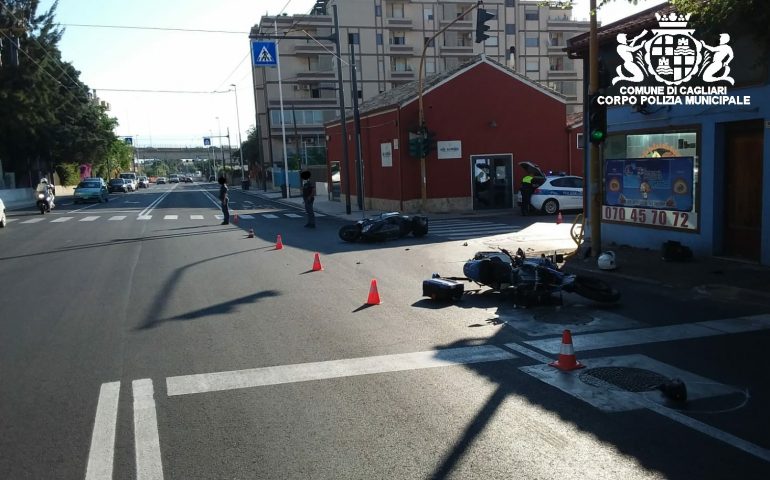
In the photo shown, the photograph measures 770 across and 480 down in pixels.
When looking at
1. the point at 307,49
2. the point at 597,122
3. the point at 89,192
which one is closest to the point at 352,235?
the point at 597,122

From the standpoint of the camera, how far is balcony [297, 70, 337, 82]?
66.5 metres

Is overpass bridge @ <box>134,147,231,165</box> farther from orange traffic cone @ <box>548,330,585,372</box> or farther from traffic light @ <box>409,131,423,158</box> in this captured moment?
orange traffic cone @ <box>548,330,585,372</box>

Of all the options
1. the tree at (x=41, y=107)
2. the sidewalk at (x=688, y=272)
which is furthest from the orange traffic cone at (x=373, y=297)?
the tree at (x=41, y=107)

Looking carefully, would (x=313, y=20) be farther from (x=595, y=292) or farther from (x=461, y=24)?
(x=595, y=292)

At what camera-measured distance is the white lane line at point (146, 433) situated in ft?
13.3

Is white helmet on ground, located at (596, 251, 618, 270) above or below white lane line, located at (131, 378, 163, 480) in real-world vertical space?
above

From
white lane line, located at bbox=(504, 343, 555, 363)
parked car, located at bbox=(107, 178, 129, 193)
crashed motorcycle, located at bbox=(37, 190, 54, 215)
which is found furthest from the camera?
parked car, located at bbox=(107, 178, 129, 193)

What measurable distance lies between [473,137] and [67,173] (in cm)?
5283

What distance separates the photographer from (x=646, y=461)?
13.2 feet

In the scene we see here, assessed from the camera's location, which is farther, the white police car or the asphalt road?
the white police car

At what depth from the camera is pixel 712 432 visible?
4.44 meters

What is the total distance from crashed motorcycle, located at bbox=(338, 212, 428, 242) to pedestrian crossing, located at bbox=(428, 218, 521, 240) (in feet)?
2.96

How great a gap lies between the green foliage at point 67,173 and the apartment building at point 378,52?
2091 cm

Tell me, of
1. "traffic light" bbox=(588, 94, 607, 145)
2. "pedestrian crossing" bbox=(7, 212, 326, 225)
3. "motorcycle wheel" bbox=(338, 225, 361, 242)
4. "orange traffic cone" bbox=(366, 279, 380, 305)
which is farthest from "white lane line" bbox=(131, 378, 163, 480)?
"pedestrian crossing" bbox=(7, 212, 326, 225)
